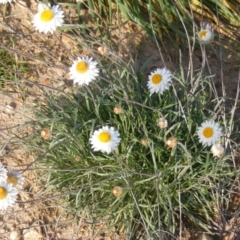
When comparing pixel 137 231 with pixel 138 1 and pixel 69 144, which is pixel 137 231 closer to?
pixel 69 144

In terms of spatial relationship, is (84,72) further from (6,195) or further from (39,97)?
(39,97)

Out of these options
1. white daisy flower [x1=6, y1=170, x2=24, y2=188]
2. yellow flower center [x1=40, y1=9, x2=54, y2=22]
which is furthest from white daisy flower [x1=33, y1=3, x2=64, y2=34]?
white daisy flower [x1=6, y1=170, x2=24, y2=188]

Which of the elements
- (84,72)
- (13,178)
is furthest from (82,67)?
(13,178)

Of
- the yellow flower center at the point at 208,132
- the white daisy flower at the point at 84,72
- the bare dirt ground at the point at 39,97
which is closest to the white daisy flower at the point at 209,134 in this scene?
the yellow flower center at the point at 208,132

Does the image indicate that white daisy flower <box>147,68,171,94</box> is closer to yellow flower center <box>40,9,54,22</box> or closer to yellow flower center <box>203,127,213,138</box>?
yellow flower center <box>203,127,213,138</box>

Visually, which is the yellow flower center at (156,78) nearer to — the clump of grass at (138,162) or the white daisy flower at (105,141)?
the clump of grass at (138,162)

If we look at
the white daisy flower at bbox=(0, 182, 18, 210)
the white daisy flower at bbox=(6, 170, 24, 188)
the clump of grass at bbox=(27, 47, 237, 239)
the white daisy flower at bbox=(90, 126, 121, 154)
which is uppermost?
the clump of grass at bbox=(27, 47, 237, 239)
